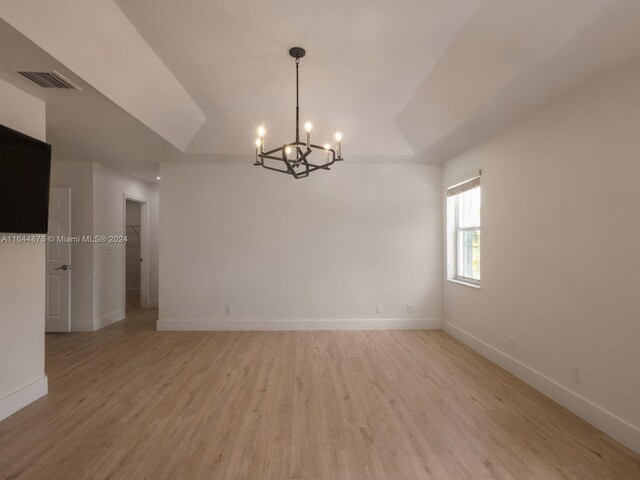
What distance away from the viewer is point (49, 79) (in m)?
2.40

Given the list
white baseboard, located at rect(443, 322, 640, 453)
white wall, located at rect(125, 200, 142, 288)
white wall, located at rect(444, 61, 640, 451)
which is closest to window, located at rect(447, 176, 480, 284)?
white wall, located at rect(444, 61, 640, 451)

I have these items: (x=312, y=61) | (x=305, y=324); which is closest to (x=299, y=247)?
(x=305, y=324)

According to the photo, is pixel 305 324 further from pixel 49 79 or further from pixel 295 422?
pixel 49 79

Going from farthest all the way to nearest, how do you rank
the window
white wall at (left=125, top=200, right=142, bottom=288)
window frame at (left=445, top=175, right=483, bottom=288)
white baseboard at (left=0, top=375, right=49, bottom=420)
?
white wall at (left=125, top=200, right=142, bottom=288)
window frame at (left=445, top=175, right=483, bottom=288)
the window
white baseboard at (left=0, top=375, right=49, bottom=420)

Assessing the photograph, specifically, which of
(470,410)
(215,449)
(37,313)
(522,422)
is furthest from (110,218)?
(522,422)

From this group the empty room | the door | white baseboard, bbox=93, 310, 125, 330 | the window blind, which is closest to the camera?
the empty room

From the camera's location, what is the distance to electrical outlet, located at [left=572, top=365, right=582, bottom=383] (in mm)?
2572

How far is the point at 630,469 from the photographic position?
6.36ft

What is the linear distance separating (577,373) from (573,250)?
0.97 m

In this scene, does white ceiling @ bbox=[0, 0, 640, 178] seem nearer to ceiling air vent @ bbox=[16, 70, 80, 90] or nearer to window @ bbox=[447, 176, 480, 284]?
ceiling air vent @ bbox=[16, 70, 80, 90]

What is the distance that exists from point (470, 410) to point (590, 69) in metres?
2.67

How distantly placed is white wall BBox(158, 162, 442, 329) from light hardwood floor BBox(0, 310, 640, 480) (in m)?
1.11

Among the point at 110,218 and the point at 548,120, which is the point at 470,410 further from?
the point at 110,218

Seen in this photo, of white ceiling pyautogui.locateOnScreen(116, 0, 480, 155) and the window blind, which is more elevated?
white ceiling pyautogui.locateOnScreen(116, 0, 480, 155)
